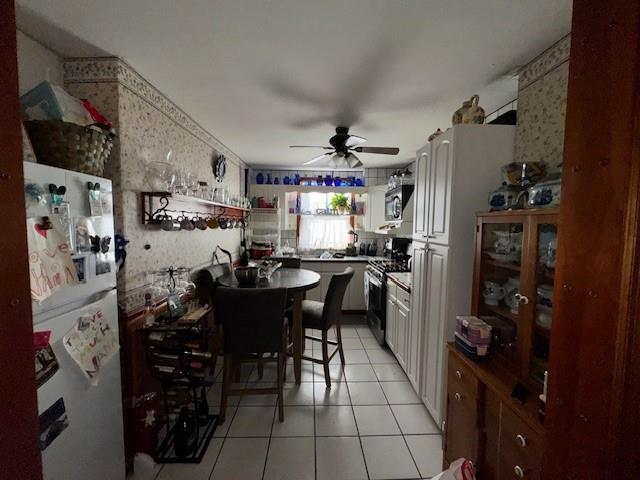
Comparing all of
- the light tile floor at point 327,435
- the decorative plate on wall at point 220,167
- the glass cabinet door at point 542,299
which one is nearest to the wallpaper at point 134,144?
the decorative plate on wall at point 220,167

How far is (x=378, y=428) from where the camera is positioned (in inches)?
A: 75.4

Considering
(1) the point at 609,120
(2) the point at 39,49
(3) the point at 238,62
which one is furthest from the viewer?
(3) the point at 238,62

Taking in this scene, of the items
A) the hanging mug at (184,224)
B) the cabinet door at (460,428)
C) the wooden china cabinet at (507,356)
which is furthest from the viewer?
the hanging mug at (184,224)

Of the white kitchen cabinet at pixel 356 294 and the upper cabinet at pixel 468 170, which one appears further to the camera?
the white kitchen cabinet at pixel 356 294

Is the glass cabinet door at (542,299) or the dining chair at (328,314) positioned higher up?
the glass cabinet door at (542,299)

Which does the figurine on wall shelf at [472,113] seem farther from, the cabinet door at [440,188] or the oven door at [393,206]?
the oven door at [393,206]

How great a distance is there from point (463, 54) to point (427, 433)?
7.94 ft

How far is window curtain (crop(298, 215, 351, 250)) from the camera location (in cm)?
483

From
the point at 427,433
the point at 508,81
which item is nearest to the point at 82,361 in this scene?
the point at 427,433

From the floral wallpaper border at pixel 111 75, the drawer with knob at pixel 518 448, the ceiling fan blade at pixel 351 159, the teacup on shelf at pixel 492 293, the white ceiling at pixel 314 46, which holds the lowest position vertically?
the drawer with knob at pixel 518 448

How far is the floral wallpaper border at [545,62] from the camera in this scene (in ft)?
4.59

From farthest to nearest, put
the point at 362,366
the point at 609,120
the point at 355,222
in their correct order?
the point at 355,222 < the point at 362,366 < the point at 609,120

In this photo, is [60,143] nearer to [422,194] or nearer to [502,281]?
[422,194]

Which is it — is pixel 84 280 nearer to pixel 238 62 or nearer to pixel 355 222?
pixel 238 62
